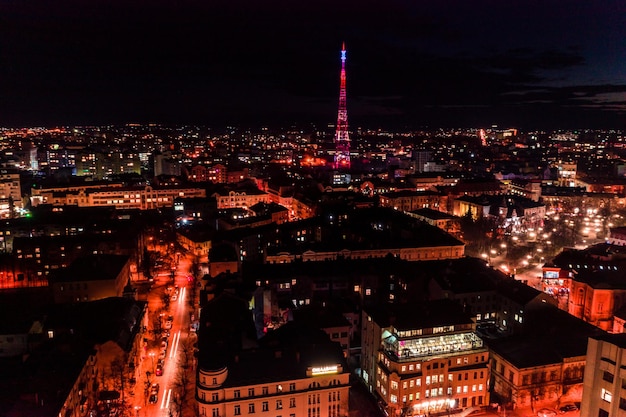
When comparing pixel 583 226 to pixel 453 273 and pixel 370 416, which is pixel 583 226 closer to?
pixel 453 273

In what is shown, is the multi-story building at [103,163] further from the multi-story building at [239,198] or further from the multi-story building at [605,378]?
the multi-story building at [605,378]

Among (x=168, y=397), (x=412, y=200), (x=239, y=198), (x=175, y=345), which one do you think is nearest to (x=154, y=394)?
(x=168, y=397)

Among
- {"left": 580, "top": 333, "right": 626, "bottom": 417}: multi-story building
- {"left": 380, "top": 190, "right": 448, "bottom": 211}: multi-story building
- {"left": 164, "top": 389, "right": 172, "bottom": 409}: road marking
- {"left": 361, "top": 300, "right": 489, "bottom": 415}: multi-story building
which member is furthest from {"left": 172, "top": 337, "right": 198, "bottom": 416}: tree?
{"left": 380, "top": 190, "right": 448, "bottom": 211}: multi-story building

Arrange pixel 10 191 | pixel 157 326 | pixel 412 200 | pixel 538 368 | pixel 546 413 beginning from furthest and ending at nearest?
pixel 412 200 < pixel 10 191 < pixel 157 326 < pixel 538 368 < pixel 546 413

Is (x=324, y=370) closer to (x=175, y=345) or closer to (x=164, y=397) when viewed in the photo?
(x=164, y=397)

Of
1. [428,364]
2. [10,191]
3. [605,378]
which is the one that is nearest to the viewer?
[605,378]
